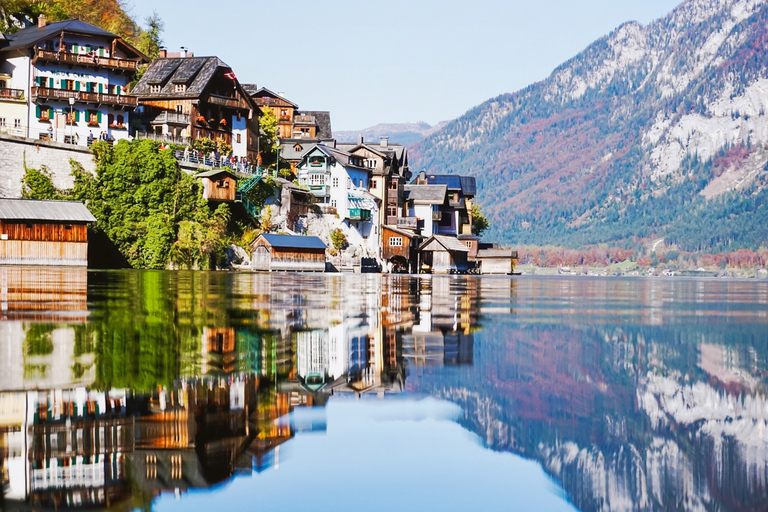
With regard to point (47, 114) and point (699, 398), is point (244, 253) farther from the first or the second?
point (699, 398)

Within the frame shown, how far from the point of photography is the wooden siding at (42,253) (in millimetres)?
56625

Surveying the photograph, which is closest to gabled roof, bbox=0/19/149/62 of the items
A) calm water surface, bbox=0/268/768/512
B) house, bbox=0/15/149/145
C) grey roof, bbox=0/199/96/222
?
house, bbox=0/15/149/145

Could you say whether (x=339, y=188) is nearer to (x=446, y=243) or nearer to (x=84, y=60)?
(x=446, y=243)

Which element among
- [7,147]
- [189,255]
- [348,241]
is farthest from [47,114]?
[348,241]

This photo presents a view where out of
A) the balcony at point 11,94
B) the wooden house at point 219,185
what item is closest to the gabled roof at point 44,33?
the balcony at point 11,94

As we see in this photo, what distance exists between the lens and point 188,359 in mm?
13766

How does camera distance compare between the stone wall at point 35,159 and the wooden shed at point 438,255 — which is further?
the wooden shed at point 438,255

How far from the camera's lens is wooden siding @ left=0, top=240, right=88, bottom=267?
56.6 metres

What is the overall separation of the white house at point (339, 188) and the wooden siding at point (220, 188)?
17975 millimetres

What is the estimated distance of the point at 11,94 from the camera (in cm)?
7344

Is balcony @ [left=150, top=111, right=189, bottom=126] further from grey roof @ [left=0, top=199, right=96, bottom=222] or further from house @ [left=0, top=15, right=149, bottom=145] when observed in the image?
grey roof @ [left=0, top=199, right=96, bottom=222]

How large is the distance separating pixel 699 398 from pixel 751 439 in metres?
2.54

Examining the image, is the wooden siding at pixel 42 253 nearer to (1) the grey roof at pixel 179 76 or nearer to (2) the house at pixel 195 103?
(2) the house at pixel 195 103

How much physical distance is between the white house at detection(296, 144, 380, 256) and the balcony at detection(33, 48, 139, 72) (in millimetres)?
23985
